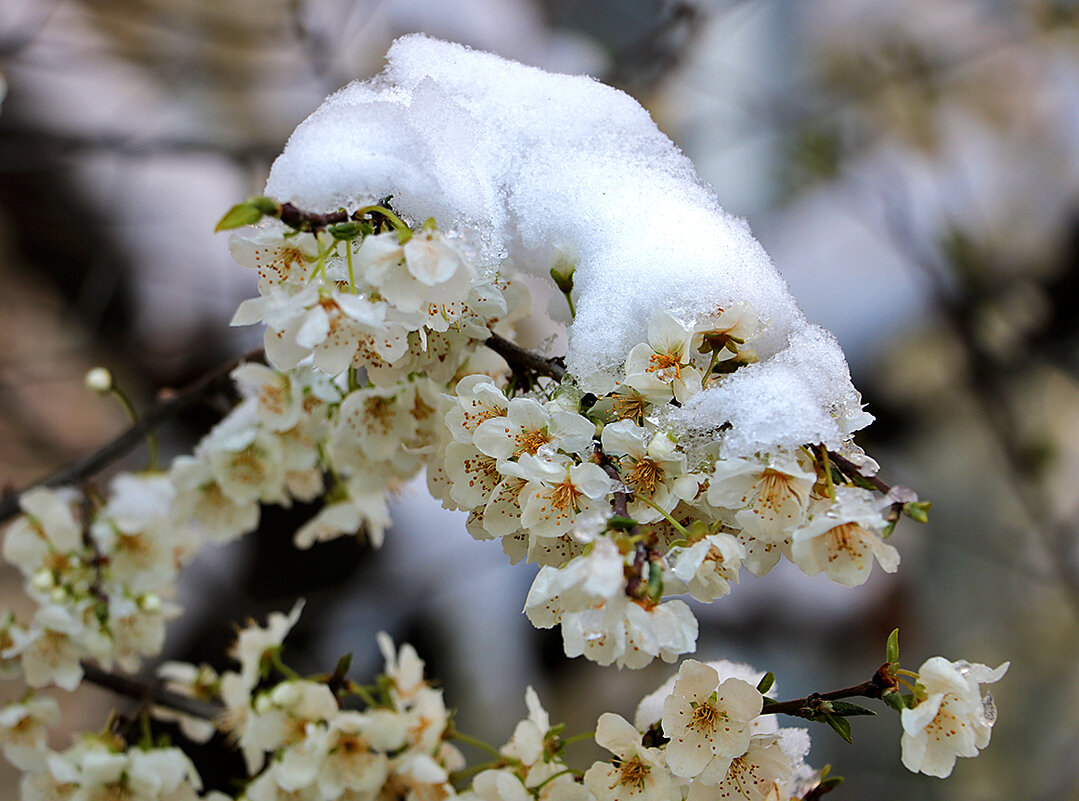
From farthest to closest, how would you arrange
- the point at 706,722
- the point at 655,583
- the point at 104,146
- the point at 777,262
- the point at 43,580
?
1. the point at 777,262
2. the point at 104,146
3. the point at 43,580
4. the point at 706,722
5. the point at 655,583

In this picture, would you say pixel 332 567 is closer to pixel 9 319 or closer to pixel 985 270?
pixel 9 319

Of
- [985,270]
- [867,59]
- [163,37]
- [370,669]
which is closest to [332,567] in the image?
[370,669]

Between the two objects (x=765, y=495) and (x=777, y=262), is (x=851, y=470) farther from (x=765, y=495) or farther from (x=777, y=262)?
(x=777, y=262)

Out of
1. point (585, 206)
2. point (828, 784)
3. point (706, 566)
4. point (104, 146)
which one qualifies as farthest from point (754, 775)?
point (104, 146)

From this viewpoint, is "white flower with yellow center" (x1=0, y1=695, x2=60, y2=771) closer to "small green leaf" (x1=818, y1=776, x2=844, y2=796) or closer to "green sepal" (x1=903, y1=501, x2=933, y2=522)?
"small green leaf" (x1=818, y1=776, x2=844, y2=796)

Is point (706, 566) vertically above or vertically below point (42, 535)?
above

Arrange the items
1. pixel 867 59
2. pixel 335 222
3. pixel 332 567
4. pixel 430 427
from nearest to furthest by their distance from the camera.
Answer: pixel 335 222 → pixel 430 427 → pixel 332 567 → pixel 867 59

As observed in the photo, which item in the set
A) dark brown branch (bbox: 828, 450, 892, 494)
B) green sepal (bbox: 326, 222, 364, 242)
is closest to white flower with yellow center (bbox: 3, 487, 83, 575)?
green sepal (bbox: 326, 222, 364, 242)
